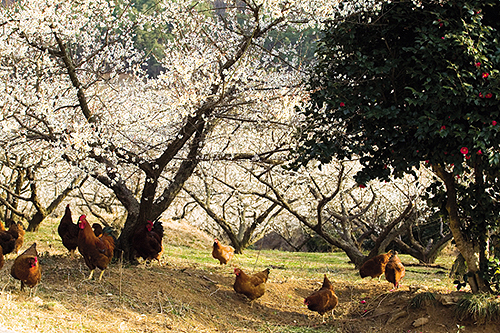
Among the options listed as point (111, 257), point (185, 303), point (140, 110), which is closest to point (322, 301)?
point (185, 303)

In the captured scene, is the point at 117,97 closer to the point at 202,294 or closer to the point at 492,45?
the point at 202,294

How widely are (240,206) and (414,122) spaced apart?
882 cm

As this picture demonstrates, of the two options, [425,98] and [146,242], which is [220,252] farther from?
[425,98]

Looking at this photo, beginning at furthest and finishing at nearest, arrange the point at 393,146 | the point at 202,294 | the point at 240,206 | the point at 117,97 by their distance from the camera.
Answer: the point at 240,206 < the point at 117,97 < the point at 202,294 < the point at 393,146

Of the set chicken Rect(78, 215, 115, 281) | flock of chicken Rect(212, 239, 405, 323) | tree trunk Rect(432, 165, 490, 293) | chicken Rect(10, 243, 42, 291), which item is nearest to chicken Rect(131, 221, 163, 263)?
chicken Rect(78, 215, 115, 281)

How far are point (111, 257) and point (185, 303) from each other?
1291 millimetres

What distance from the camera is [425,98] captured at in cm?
482

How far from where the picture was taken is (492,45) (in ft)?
16.5

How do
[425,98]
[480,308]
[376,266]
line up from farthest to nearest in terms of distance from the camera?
1. [376,266]
2. [480,308]
3. [425,98]

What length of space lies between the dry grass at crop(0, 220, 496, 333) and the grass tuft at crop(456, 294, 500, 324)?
0.13m

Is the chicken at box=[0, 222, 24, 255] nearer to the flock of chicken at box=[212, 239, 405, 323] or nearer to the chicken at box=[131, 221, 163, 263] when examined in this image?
the chicken at box=[131, 221, 163, 263]

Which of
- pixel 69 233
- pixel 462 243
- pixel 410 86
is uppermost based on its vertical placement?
pixel 410 86

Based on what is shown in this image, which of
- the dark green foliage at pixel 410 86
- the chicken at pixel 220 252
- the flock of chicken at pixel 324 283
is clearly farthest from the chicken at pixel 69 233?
the dark green foliage at pixel 410 86

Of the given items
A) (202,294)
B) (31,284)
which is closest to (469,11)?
(202,294)
